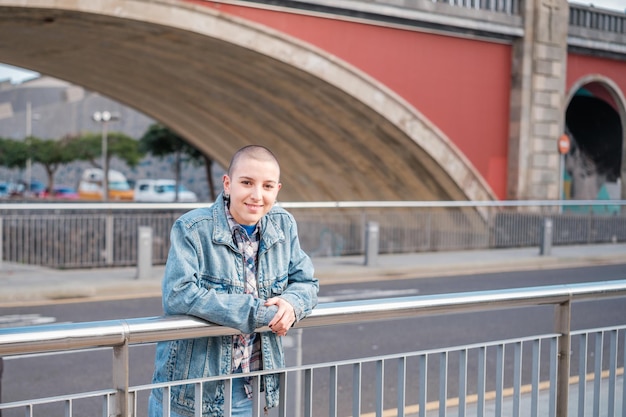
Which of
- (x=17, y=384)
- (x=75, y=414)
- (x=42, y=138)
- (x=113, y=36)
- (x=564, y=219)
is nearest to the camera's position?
(x=75, y=414)

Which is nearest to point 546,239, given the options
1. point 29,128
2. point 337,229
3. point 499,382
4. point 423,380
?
point 337,229

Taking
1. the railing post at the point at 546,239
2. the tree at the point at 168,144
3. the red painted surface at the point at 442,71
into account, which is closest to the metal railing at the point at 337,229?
the railing post at the point at 546,239

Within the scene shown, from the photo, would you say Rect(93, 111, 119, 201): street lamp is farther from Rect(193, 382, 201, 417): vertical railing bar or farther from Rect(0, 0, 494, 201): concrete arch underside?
Rect(193, 382, 201, 417): vertical railing bar

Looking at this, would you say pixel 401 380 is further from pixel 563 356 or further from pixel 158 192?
pixel 158 192

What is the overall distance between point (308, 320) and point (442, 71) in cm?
1815

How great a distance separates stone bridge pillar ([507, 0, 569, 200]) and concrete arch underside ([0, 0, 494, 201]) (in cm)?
161

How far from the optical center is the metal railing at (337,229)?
12625 mm

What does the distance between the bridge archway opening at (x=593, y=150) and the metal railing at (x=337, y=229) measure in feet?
13.7

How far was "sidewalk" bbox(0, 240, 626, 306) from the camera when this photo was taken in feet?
37.7

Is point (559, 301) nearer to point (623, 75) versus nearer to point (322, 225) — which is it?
point (322, 225)

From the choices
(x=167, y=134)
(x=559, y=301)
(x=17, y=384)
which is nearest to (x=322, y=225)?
(x=17, y=384)

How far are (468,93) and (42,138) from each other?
59.1 metres

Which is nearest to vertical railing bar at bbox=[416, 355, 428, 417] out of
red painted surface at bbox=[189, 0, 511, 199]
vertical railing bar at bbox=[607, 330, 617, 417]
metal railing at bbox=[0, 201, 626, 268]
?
vertical railing bar at bbox=[607, 330, 617, 417]

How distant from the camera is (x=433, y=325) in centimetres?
956
